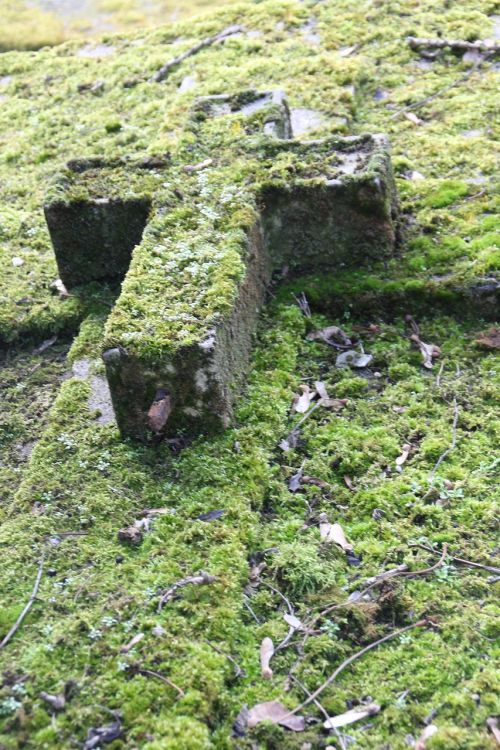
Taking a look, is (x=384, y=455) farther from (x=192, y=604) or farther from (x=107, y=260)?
(x=107, y=260)

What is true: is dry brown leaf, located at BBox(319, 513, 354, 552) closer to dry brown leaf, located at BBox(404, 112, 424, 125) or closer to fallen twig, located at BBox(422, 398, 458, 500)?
fallen twig, located at BBox(422, 398, 458, 500)

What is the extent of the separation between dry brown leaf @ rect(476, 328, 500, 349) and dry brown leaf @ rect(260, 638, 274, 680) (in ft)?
7.50

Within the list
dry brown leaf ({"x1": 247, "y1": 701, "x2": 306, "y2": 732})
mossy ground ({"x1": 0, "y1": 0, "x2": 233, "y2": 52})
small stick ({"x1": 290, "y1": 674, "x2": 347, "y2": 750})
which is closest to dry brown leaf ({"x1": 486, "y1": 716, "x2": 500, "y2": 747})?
small stick ({"x1": 290, "y1": 674, "x2": 347, "y2": 750})

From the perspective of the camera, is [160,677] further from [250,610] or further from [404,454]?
[404,454]

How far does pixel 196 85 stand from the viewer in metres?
7.87

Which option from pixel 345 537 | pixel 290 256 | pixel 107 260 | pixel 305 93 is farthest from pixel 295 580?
pixel 305 93

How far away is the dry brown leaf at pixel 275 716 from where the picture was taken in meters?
3.11

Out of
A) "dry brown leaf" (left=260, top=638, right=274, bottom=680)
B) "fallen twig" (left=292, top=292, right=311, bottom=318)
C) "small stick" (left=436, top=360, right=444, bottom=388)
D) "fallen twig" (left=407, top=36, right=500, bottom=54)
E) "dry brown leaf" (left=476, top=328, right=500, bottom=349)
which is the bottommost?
"dry brown leaf" (left=260, top=638, right=274, bottom=680)

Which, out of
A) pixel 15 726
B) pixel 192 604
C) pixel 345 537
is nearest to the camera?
pixel 15 726

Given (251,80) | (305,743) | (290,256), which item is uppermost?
(251,80)

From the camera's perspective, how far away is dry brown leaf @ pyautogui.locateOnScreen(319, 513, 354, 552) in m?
3.83

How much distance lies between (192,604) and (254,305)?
84.7 inches

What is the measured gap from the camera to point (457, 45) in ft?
25.6

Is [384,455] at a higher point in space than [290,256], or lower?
lower
